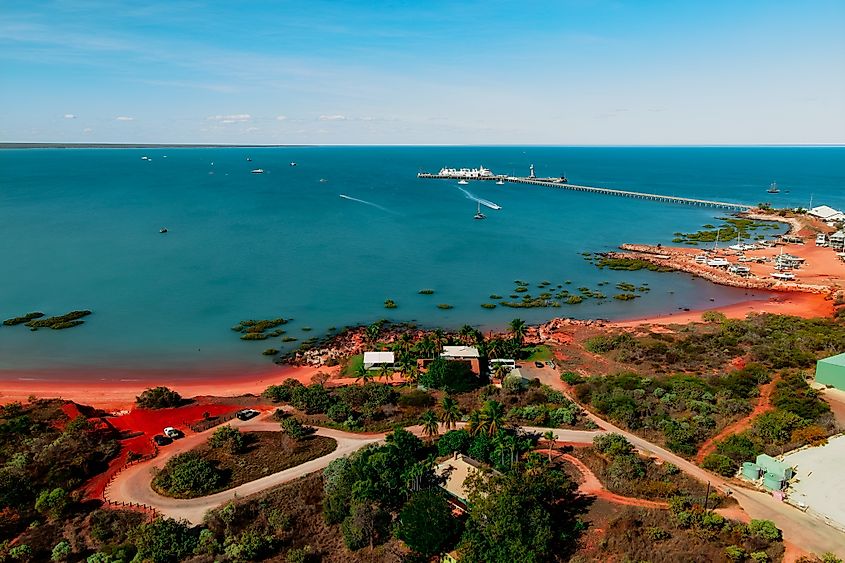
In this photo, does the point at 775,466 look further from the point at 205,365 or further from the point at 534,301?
the point at 205,365

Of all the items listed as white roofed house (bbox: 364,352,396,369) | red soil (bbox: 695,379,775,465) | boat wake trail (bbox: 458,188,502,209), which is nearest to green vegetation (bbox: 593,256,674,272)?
red soil (bbox: 695,379,775,465)

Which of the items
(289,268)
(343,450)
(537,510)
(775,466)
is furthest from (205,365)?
(775,466)

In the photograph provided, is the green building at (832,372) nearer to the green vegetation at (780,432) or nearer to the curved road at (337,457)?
the green vegetation at (780,432)

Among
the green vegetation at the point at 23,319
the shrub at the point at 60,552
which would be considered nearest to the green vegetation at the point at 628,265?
the shrub at the point at 60,552

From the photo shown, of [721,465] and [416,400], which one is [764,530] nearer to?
[721,465]

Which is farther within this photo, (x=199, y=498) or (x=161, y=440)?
(x=161, y=440)

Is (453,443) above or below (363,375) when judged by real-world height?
above

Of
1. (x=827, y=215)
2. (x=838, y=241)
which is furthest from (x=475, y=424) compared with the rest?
(x=827, y=215)
